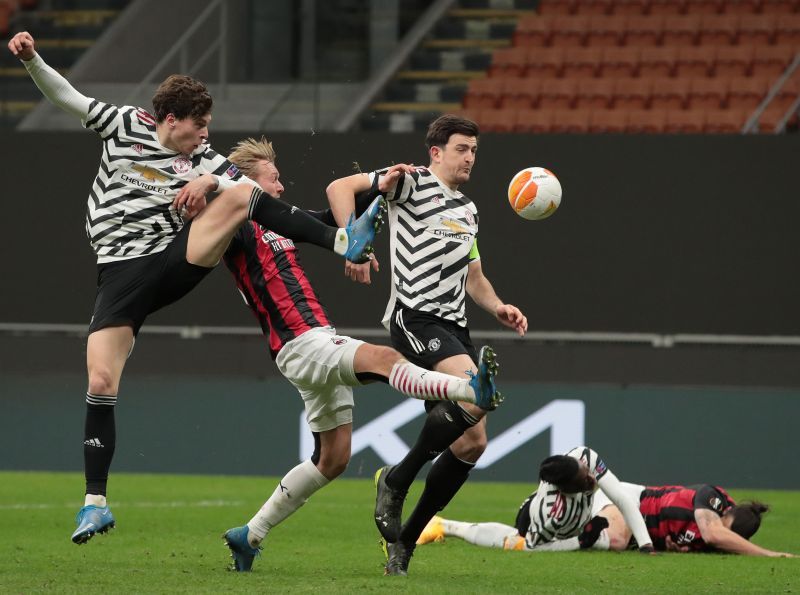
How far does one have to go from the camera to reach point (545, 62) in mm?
15836

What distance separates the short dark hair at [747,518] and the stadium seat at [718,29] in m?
7.99

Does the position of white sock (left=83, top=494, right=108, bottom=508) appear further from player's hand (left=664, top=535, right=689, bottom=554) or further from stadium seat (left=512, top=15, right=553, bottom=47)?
stadium seat (left=512, top=15, right=553, bottom=47)

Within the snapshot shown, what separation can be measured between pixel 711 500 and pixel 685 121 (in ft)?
21.7

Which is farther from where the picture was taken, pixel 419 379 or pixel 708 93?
pixel 708 93

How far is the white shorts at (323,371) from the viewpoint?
6.76 m

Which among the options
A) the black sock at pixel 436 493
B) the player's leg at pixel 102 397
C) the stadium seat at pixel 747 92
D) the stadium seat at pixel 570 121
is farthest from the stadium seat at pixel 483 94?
the player's leg at pixel 102 397

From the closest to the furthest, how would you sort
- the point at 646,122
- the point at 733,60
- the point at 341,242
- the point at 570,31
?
the point at 341,242
the point at 646,122
the point at 733,60
the point at 570,31

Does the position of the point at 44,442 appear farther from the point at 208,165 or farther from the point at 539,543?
the point at 208,165

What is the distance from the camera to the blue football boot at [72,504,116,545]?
617 cm

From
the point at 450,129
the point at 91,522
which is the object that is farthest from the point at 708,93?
the point at 91,522

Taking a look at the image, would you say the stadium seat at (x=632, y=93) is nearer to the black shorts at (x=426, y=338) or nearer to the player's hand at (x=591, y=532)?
the player's hand at (x=591, y=532)

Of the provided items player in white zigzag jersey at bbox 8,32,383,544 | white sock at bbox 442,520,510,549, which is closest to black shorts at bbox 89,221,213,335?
player in white zigzag jersey at bbox 8,32,383,544

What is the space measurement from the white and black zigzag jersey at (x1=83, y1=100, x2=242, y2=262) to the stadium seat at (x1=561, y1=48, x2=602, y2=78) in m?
9.17

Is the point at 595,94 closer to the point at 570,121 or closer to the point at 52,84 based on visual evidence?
the point at 570,121
